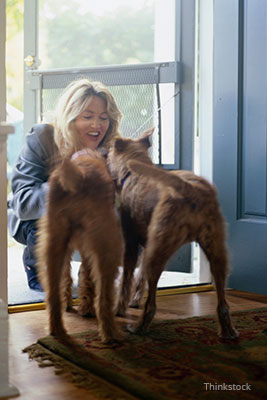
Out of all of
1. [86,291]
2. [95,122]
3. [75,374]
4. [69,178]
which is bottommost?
[75,374]

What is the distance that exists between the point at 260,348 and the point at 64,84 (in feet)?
5.24

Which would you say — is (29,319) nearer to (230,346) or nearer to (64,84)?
(230,346)

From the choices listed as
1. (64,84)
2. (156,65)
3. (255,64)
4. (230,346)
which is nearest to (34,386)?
(230,346)

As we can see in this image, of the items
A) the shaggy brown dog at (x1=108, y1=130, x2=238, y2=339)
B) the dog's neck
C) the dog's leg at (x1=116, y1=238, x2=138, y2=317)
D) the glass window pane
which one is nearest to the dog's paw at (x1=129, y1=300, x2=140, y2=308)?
the dog's leg at (x1=116, y1=238, x2=138, y2=317)

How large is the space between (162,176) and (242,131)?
3.22 ft

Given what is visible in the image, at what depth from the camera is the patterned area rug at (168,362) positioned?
67.4 inches

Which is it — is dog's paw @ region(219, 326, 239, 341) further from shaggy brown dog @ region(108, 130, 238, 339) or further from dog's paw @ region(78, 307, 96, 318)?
dog's paw @ region(78, 307, 96, 318)

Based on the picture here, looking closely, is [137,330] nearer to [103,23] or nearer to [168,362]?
[168,362]

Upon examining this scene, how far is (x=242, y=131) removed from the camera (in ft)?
10.4

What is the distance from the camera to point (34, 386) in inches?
69.8

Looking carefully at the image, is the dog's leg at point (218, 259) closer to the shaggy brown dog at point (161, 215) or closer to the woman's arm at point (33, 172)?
the shaggy brown dog at point (161, 215)

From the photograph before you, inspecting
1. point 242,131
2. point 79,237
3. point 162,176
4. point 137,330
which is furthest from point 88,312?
point 242,131

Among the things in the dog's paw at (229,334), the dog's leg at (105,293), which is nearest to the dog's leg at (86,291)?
the dog's leg at (105,293)

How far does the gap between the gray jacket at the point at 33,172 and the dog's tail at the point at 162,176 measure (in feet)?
1.34
